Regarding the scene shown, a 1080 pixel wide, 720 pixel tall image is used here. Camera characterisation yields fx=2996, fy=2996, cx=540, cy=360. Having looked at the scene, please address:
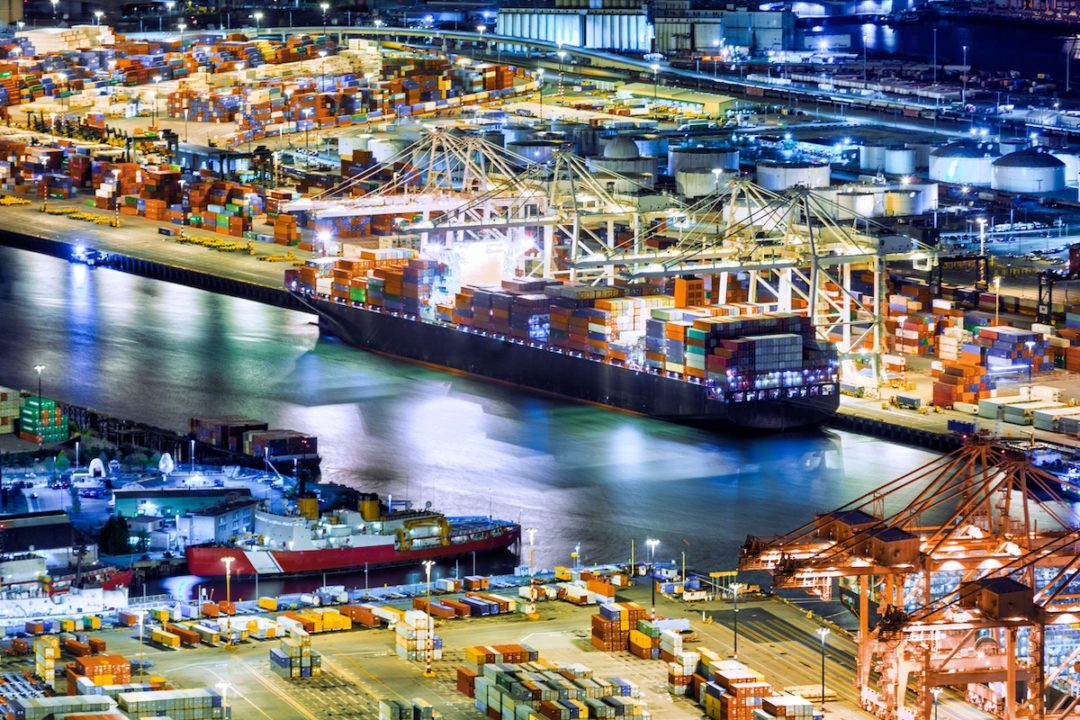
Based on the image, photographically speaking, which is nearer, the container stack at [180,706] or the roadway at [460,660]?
the container stack at [180,706]

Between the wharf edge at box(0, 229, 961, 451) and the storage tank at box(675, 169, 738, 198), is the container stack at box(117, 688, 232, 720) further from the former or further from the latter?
the storage tank at box(675, 169, 738, 198)

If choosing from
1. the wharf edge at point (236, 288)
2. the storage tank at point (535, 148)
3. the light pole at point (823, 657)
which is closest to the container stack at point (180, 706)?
the light pole at point (823, 657)

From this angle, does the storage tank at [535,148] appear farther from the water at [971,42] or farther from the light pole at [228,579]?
the light pole at [228,579]

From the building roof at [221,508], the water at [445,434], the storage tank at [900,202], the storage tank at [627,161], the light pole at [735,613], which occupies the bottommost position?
the water at [445,434]

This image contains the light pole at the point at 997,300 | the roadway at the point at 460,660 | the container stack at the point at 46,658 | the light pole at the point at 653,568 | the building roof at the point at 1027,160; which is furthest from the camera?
the building roof at the point at 1027,160

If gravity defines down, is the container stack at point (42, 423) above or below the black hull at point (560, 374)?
above

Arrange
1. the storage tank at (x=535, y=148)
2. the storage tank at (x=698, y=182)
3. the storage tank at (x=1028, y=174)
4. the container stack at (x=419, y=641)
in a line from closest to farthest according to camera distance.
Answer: the container stack at (x=419, y=641) < the storage tank at (x=698, y=182) < the storage tank at (x=1028, y=174) < the storage tank at (x=535, y=148)
